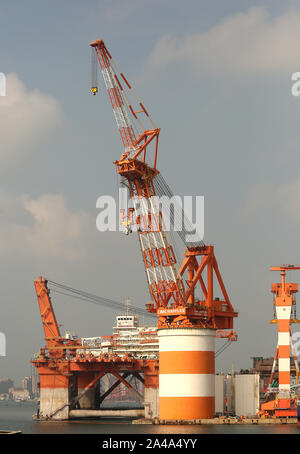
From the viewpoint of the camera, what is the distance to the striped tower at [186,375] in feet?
287

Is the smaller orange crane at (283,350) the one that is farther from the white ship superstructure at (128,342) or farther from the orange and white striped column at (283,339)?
the white ship superstructure at (128,342)

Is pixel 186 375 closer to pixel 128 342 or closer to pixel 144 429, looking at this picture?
pixel 144 429

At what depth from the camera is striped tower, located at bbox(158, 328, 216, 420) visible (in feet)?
287

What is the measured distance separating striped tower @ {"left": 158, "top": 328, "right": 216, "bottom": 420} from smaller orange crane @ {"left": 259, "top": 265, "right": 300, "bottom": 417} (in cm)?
743

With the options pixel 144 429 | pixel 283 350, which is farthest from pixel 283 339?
pixel 144 429

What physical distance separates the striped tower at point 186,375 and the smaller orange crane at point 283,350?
7427mm

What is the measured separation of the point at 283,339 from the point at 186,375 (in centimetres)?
1231

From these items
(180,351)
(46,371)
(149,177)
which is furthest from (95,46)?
(46,371)

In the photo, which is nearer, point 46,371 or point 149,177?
point 149,177

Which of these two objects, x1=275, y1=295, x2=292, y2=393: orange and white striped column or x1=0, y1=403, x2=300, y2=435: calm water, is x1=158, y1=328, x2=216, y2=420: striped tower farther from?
x1=275, y1=295, x2=292, y2=393: orange and white striped column

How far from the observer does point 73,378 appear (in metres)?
109
